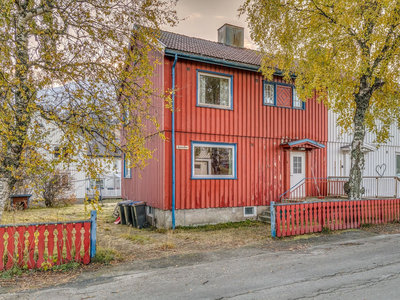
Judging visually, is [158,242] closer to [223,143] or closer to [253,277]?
[253,277]

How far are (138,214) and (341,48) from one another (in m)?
9.66

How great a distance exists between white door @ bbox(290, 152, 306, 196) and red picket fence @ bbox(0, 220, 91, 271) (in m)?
9.83

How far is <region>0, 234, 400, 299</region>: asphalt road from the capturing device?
197 inches

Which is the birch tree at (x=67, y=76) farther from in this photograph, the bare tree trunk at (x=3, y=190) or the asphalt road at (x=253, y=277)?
the asphalt road at (x=253, y=277)

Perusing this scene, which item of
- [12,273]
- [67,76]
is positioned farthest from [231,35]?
[12,273]

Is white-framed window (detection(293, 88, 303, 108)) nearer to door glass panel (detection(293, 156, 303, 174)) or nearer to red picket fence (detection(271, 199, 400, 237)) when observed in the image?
door glass panel (detection(293, 156, 303, 174))

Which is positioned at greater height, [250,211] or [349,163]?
[349,163]

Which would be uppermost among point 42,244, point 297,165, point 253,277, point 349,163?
point 349,163

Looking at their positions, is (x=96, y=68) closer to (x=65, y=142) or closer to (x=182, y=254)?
(x=65, y=142)

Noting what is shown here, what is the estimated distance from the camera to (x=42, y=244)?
629 centimetres

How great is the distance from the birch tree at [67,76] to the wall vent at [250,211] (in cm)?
690

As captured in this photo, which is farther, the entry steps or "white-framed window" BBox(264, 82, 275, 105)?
"white-framed window" BBox(264, 82, 275, 105)

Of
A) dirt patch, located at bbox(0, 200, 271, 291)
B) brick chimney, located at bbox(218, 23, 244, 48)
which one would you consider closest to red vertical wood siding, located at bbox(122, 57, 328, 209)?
dirt patch, located at bbox(0, 200, 271, 291)

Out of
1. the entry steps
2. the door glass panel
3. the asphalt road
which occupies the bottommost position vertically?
the asphalt road
